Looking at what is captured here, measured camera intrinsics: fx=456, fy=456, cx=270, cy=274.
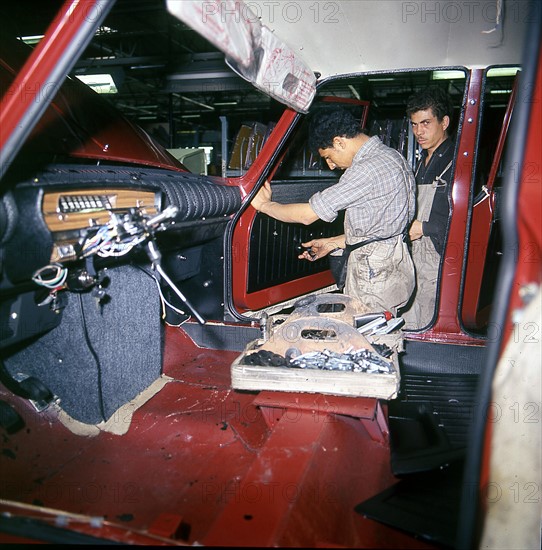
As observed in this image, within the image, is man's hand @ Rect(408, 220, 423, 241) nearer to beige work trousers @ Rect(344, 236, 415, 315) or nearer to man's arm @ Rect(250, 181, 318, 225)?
beige work trousers @ Rect(344, 236, 415, 315)

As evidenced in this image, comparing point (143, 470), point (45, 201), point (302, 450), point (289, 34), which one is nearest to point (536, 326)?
point (302, 450)

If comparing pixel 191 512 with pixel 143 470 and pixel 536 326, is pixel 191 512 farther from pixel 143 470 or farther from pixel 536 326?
pixel 536 326

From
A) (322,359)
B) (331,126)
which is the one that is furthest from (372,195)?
(322,359)

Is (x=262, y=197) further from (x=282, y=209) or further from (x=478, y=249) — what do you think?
(x=478, y=249)

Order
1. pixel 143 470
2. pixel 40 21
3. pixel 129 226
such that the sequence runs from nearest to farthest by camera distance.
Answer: pixel 129 226 → pixel 143 470 → pixel 40 21

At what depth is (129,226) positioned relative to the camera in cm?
150

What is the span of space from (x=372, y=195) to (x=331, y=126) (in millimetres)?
458

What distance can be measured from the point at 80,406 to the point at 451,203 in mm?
2060

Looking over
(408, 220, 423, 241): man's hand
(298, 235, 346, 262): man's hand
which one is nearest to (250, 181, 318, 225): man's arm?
(298, 235, 346, 262): man's hand

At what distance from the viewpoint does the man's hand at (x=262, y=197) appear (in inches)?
106

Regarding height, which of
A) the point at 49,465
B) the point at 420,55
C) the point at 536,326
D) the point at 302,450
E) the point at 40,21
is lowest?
the point at 49,465

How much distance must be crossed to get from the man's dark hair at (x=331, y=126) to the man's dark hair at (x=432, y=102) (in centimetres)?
58

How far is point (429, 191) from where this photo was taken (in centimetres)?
311

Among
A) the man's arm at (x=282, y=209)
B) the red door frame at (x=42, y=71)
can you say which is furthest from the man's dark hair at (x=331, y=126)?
the red door frame at (x=42, y=71)
